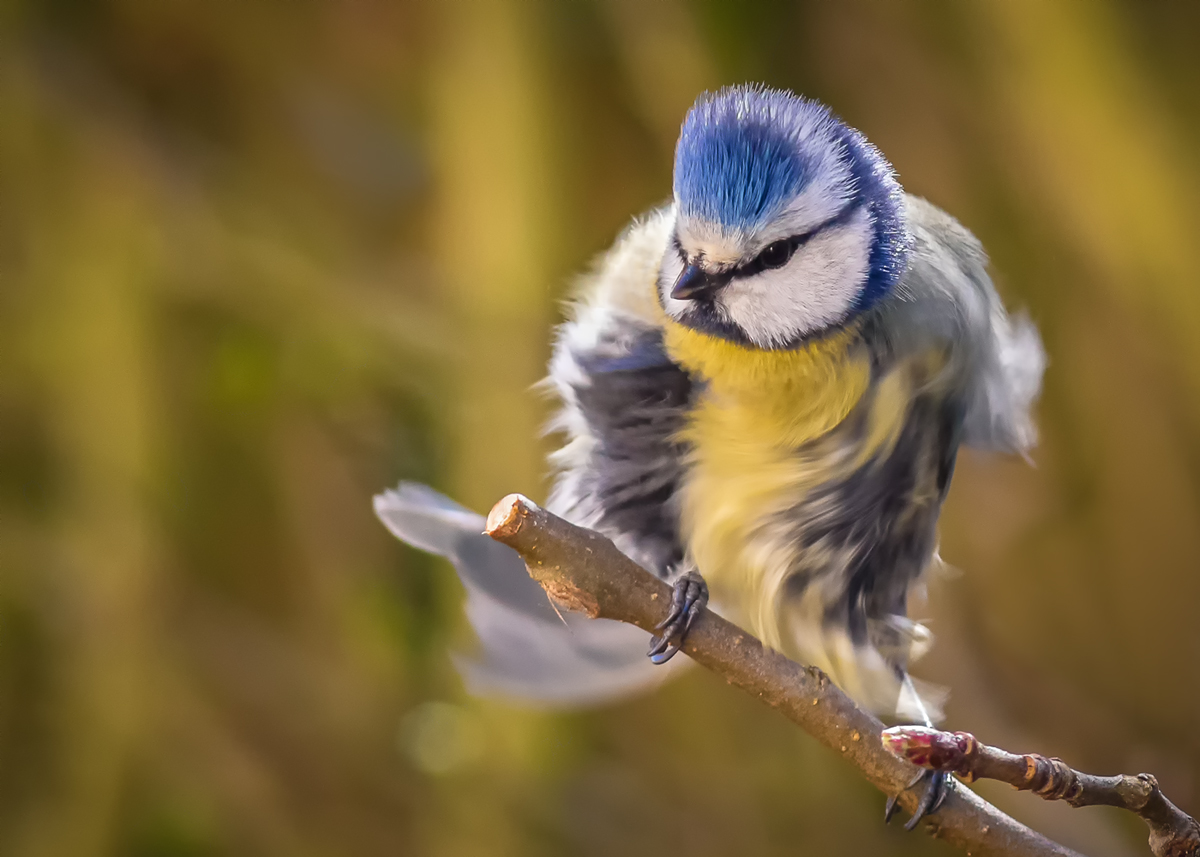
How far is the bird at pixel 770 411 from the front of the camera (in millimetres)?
374

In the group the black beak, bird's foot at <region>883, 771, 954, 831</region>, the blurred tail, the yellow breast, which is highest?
the black beak

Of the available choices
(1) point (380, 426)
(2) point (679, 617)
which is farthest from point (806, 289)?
(1) point (380, 426)

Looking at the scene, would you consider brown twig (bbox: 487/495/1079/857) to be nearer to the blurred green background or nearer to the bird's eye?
the bird's eye

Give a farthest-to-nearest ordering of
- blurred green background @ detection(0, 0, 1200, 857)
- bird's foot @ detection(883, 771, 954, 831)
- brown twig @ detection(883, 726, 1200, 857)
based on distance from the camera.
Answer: blurred green background @ detection(0, 0, 1200, 857), bird's foot @ detection(883, 771, 954, 831), brown twig @ detection(883, 726, 1200, 857)

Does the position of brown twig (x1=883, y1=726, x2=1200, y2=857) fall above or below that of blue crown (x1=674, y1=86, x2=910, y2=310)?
below

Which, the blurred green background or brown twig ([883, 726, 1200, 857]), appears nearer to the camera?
brown twig ([883, 726, 1200, 857])

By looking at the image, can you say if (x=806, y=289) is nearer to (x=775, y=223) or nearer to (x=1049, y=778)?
(x=775, y=223)

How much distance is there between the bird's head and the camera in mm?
358

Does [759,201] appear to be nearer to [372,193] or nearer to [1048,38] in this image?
[1048,38]

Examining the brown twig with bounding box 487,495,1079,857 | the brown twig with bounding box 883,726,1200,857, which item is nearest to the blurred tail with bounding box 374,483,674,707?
the brown twig with bounding box 487,495,1079,857

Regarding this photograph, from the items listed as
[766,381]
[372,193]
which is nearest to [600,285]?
[766,381]

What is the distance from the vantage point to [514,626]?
1.73 ft

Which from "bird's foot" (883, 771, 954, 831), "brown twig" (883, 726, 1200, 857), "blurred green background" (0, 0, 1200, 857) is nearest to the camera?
"brown twig" (883, 726, 1200, 857)

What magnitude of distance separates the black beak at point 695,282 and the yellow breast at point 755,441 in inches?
1.6
